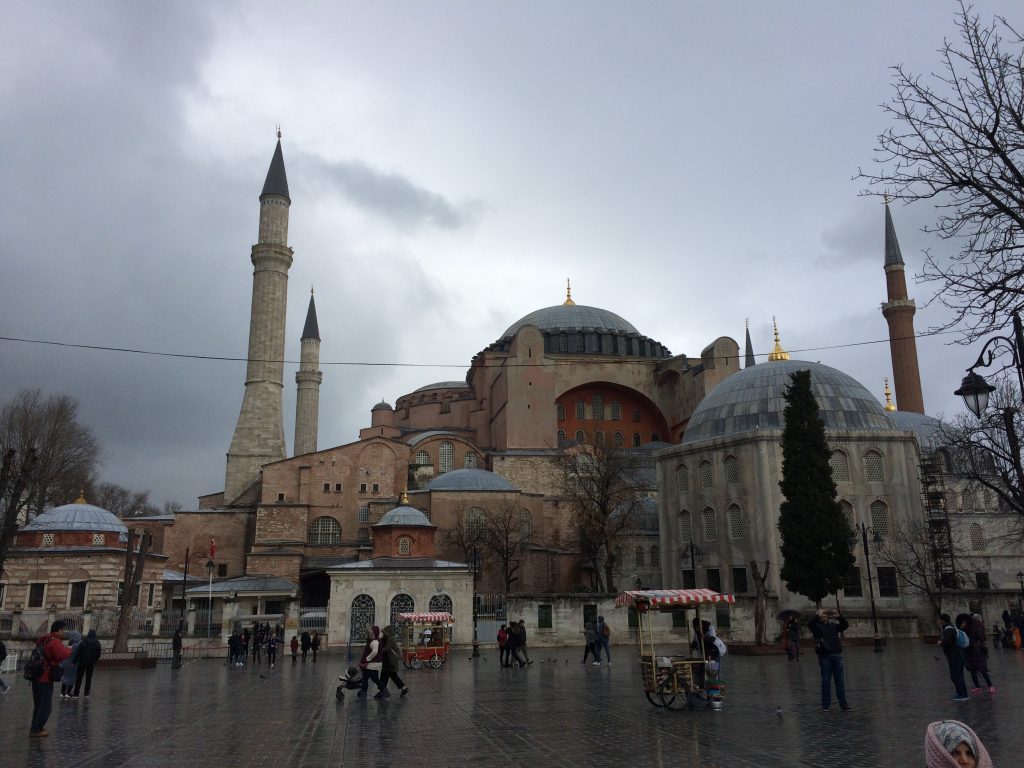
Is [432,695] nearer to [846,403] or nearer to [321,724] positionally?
[321,724]

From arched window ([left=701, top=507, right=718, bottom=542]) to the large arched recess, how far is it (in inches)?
678

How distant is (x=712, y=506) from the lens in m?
29.8

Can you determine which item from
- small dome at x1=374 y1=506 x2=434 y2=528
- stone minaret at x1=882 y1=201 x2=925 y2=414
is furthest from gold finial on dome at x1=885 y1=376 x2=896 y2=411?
small dome at x1=374 y1=506 x2=434 y2=528

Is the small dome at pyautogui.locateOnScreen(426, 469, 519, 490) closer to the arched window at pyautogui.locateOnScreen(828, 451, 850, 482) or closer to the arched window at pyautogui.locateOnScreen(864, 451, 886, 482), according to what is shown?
the arched window at pyautogui.locateOnScreen(828, 451, 850, 482)

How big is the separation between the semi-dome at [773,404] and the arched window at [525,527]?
8.81 meters

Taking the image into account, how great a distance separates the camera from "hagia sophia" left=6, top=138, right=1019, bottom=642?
90.0ft

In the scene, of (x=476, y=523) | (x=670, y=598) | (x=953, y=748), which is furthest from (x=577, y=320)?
(x=953, y=748)

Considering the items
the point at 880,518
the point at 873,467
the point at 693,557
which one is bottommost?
the point at 693,557

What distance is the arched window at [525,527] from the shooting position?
3653 centimetres

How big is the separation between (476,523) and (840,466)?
1519 centimetres

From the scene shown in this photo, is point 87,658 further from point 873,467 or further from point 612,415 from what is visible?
point 612,415

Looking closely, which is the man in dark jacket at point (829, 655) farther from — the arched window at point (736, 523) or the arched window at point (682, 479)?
the arched window at point (682, 479)

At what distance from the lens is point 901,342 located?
152 feet

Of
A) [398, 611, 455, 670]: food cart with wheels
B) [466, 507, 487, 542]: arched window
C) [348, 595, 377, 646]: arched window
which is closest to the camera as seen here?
[398, 611, 455, 670]: food cart with wheels
